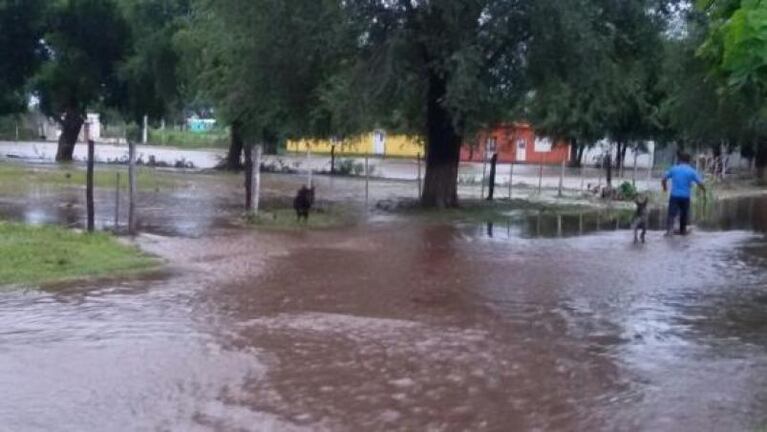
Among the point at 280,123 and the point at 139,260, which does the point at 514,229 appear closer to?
the point at 139,260

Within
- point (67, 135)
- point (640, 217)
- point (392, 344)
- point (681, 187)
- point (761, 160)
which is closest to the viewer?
point (392, 344)

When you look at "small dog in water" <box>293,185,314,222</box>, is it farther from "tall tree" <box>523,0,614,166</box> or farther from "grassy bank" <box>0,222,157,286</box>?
"tall tree" <box>523,0,614,166</box>

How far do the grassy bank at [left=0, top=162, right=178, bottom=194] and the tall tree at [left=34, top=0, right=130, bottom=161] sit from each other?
7115 mm

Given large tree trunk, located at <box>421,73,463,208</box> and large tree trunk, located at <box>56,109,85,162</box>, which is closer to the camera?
large tree trunk, located at <box>421,73,463,208</box>

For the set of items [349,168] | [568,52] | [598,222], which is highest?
[568,52]

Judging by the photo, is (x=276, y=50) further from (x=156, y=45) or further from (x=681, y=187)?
(x=156, y=45)

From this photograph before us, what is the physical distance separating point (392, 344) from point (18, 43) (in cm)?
5076

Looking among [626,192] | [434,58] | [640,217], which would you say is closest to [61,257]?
[640,217]

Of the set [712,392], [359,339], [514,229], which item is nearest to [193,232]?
[514,229]

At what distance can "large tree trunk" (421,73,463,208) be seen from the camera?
29172 millimetres

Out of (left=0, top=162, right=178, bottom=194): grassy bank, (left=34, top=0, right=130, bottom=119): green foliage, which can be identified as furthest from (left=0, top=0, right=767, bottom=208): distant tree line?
(left=34, top=0, right=130, bottom=119): green foliage

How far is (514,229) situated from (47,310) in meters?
14.0

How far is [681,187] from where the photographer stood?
2205 cm

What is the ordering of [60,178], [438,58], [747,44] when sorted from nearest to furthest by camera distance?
[747,44] < [438,58] < [60,178]
